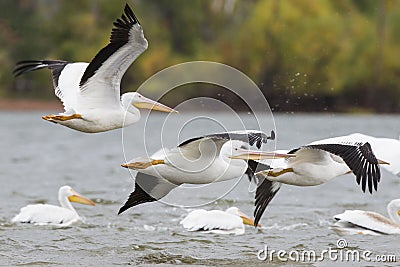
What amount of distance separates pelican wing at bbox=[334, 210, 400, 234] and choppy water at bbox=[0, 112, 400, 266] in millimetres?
119

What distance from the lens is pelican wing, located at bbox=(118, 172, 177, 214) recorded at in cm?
923

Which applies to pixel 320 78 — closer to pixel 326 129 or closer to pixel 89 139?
pixel 326 129

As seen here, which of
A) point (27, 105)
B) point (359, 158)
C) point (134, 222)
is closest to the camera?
point (359, 158)

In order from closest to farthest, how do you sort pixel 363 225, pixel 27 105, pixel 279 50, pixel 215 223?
pixel 363 225, pixel 215 223, pixel 27 105, pixel 279 50

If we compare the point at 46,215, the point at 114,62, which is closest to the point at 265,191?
the point at 114,62

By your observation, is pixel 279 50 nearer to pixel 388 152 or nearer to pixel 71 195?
pixel 71 195

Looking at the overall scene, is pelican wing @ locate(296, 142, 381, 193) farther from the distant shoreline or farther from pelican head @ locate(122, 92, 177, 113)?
the distant shoreline

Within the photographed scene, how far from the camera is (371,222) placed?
1009 cm

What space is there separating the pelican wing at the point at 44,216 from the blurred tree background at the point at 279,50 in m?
26.4

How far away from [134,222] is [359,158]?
4205 millimetres

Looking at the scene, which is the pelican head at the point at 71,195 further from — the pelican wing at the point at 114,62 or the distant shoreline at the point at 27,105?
the distant shoreline at the point at 27,105

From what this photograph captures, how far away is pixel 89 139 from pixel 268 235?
16300mm

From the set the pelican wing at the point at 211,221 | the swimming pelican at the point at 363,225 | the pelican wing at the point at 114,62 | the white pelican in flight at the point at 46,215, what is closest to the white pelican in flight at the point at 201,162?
the pelican wing at the point at 114,62

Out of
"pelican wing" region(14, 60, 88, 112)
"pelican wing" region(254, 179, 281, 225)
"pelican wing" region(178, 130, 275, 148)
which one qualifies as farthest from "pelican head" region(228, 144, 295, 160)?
"pelican wing" region(14, 60, 88, 112)
